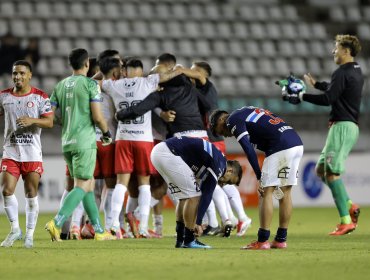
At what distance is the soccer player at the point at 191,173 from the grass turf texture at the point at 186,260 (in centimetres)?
32

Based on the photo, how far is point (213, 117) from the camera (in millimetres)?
9047

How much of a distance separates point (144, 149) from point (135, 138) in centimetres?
17

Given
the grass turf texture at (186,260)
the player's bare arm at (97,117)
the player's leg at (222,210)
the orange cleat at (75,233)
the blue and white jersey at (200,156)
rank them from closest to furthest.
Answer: the grass turf texture at (186,260)
the blue and white jersey at (200,156)
the player's bare arm at (97,117)
the orange cleat at (75,233)
the player's leg at (222,210)

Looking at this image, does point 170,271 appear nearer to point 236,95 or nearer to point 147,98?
point 147,98

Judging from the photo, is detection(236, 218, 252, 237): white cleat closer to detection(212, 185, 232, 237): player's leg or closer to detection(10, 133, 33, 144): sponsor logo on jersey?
detection(212, 185, 232, 237): player's leg

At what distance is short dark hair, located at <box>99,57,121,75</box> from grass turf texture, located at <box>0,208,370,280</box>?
2104 mm

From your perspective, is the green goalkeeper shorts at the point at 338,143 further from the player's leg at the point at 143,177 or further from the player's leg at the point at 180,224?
the player's leg at the point at 180,224

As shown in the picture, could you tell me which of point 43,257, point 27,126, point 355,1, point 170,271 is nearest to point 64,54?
point 355,1

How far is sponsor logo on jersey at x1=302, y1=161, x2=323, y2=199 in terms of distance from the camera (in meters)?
18.0

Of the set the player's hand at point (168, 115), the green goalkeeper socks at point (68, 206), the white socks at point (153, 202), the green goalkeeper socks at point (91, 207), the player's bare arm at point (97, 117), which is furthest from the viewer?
the white socks at point (153, 202)

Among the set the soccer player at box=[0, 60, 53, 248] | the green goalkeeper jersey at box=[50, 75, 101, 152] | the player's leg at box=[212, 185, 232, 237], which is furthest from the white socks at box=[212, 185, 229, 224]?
the soccer player at box=[0, 60, 53, 248]

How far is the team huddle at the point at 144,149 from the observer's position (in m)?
9.06

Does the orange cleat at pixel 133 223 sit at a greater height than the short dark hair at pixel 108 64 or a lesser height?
lesser

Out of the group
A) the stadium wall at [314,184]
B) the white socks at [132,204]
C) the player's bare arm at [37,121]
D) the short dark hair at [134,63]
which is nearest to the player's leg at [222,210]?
the white socks at [132,204]
